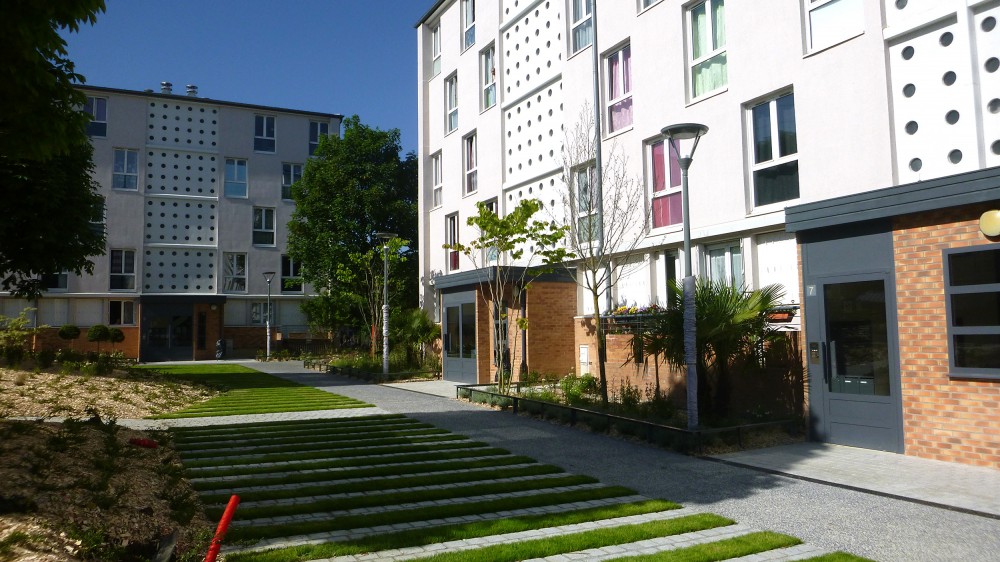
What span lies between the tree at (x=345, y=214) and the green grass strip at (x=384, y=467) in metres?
24.0

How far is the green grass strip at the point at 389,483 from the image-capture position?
7.60m

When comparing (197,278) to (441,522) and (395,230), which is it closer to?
(395,230)

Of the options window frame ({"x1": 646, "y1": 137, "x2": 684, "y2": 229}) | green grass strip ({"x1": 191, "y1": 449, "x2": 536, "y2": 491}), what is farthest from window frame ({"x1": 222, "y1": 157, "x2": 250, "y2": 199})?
green grass strip ({"x1": 191, "y1": 449, "x2": 536, "y2": 491})

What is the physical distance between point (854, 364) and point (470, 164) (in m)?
18.2

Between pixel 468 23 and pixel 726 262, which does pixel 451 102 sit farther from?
pixel 726 262

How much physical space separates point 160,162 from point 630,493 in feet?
138

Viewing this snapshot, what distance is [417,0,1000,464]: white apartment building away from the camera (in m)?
11.1

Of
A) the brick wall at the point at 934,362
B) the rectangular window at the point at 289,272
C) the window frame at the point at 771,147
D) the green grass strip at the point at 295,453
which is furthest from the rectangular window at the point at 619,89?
the rectangular window at the point at 289,272

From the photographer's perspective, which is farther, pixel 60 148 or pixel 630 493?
pixel 630 493

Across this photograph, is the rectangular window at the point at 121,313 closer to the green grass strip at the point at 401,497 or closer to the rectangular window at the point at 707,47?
the rectangular window at the point at 707,47

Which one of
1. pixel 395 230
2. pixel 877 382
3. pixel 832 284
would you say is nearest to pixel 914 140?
pixel 832 284

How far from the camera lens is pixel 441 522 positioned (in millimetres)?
6719

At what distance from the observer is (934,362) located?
30.6 ft

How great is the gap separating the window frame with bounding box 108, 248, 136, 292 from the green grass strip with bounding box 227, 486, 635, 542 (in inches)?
1576
